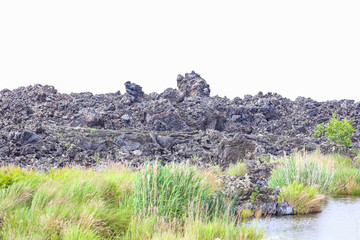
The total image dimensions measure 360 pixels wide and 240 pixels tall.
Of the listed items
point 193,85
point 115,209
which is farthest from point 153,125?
point 115,209

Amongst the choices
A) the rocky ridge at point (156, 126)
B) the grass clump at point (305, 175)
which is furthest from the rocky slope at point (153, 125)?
the grass clump at point (305, 175)

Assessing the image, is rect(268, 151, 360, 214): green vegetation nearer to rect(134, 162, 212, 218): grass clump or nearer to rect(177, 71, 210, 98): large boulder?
rect(134, 162, 212, 218): grass clump

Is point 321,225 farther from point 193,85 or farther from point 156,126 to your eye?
point 193,85

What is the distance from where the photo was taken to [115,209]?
355 inches

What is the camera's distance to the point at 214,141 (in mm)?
28250

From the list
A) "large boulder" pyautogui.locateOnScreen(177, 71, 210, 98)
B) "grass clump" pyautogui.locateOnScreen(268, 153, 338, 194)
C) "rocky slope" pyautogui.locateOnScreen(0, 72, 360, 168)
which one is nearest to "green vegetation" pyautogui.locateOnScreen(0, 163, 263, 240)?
"grass clump" pyautogui.locateOnScreen(268, 153, 338, 194)

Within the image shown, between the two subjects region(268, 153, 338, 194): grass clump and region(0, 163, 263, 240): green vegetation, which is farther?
region(268, 153, 338, 194): grass clump

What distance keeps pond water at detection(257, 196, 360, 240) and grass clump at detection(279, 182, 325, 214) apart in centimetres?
33

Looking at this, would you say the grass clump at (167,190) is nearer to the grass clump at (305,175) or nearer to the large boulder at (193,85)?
the grass clump at (305,175)

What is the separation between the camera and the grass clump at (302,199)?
12.0 m

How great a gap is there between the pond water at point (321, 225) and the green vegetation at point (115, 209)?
1592 millimetres

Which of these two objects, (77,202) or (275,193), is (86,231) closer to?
(77,202)

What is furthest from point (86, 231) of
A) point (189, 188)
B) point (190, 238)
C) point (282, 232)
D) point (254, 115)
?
point (254, 115)

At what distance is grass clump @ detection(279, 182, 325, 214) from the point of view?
1201 centimetres
